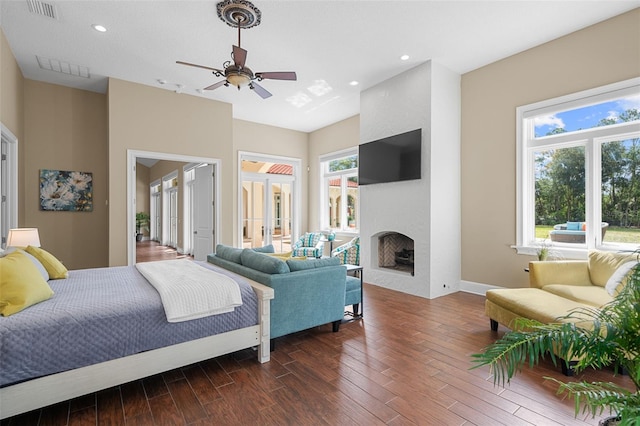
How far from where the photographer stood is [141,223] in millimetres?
12156

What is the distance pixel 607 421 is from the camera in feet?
4.00

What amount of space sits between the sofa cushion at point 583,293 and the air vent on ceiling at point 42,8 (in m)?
5.89

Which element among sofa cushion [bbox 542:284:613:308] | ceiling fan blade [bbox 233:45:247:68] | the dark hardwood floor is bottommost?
the dark hardwood floor

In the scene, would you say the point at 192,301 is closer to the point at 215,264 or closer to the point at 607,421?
the point at 215,264

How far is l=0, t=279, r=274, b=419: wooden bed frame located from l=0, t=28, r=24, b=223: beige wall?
3.43 metres

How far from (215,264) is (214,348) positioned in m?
1.45

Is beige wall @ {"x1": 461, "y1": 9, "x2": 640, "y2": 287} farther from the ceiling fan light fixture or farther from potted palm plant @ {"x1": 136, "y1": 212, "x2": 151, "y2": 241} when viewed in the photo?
potted palm plant @ {"x1": 136, "y1": 212, "x2": 151, "y2": 241}

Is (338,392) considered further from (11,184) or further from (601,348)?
(11,184)

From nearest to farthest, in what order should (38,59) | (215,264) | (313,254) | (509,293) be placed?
(509,293) → (215,264) → (38,59) → (313,254)

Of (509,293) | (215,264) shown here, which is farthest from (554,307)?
(215,264)

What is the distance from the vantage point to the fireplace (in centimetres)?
548

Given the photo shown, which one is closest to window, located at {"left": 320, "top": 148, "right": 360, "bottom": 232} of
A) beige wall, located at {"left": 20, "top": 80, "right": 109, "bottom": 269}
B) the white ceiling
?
the white ceiling

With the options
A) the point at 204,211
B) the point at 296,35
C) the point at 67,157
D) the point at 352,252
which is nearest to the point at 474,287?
the point at 352,252

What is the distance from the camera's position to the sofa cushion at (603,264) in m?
3.11
